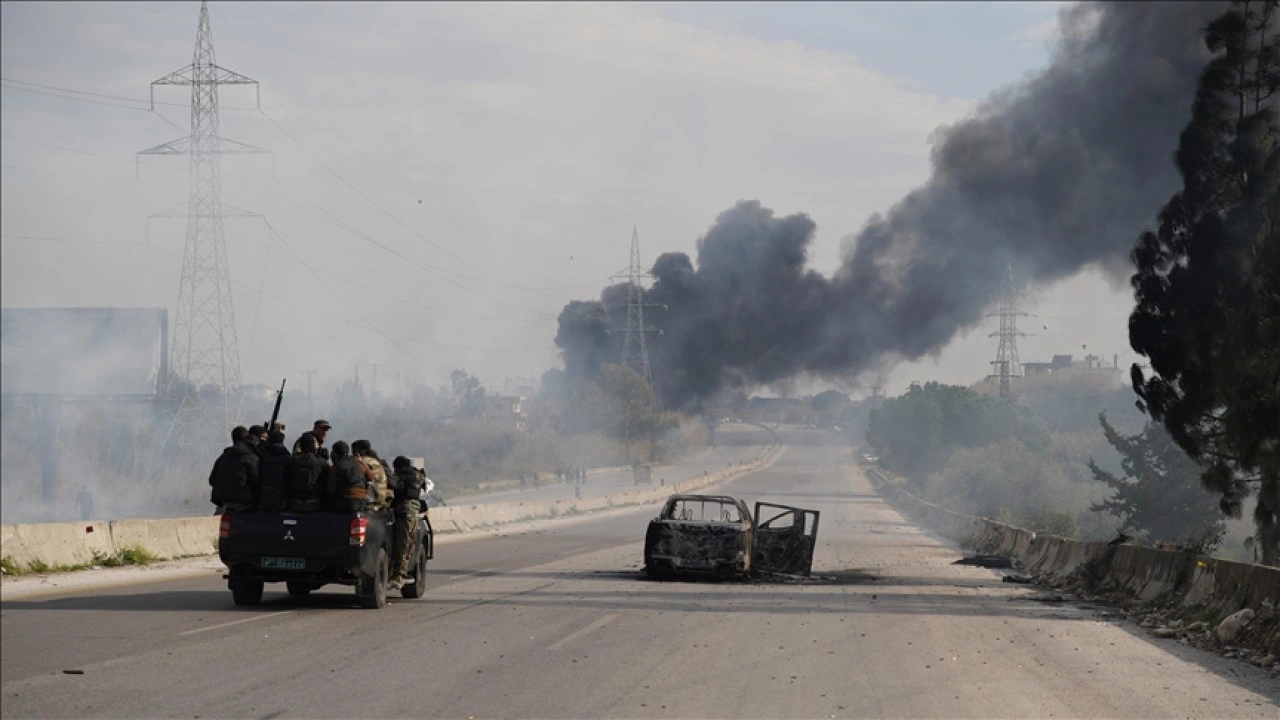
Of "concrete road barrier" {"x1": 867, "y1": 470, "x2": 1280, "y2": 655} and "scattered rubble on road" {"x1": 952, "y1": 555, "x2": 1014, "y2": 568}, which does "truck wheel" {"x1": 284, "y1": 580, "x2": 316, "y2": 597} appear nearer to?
"concrete road barrier" {"x1": 867, "y1": 470, "x2": 1280, "y2": 655}

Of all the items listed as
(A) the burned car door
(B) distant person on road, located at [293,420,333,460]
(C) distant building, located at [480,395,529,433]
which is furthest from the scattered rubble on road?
(C) distant building, located at [480,395,529,433]

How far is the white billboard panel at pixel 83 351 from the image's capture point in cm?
6581

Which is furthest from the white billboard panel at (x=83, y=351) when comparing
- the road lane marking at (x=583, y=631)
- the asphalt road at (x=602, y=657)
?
the road lane marking at (x=583, y=631)

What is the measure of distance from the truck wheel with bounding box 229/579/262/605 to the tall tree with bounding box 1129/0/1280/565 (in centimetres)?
1746

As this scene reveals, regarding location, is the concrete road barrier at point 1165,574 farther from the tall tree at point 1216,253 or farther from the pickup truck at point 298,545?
the pickup truck at point 298,545

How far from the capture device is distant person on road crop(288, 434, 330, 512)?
599 inches

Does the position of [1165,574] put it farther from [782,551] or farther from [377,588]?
[377,588]

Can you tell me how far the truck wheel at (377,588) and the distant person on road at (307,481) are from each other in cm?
102

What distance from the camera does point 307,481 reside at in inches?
599

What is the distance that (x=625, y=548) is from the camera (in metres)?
32.2

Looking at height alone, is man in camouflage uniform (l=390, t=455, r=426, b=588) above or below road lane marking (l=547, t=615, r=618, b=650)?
above

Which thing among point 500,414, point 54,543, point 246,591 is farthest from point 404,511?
point 500,414

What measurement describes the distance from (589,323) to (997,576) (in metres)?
114

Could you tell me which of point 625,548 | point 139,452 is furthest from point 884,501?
point 625,548
